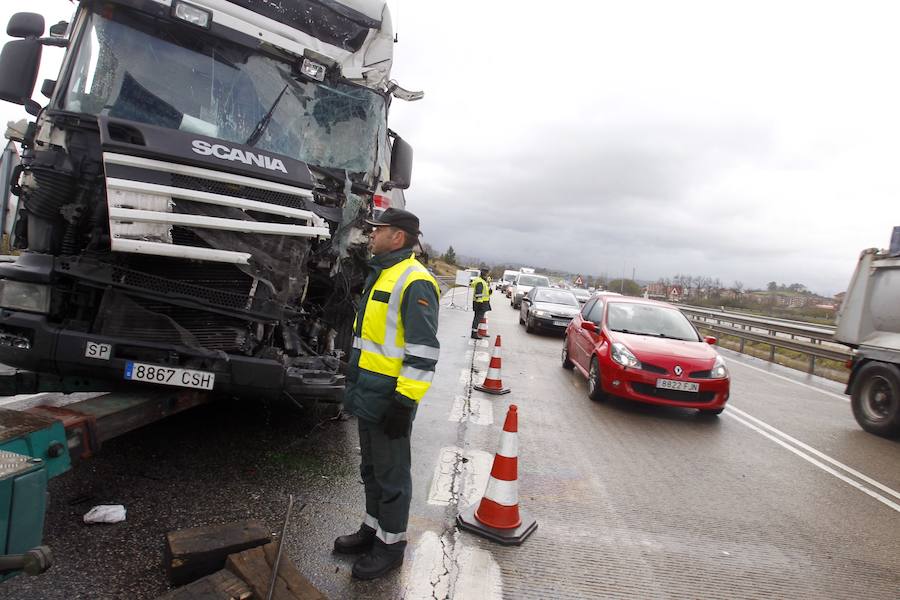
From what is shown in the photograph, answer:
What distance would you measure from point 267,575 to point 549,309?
1421 cm

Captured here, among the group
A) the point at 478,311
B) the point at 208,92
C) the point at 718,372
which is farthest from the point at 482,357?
the point at 208,92

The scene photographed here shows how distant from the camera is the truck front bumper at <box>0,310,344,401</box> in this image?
11.4 feet

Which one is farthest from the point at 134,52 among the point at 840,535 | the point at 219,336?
the point at 840,535

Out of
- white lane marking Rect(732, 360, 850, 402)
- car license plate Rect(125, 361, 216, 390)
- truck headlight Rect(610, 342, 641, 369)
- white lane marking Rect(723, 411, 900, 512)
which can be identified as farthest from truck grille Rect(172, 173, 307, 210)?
white lane marking Rect(732, 360, 850, 402)

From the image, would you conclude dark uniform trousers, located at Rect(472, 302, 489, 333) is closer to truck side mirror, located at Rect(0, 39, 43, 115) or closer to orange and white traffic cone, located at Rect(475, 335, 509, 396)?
orange and white traffic cone, located at Rect(475, 335, 509, 396)

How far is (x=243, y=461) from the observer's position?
4324mm

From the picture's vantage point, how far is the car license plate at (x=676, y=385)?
7062 millimetres

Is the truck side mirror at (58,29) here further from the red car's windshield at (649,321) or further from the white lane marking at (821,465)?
the white lane marking at (821,465)

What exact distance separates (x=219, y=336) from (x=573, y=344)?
7119 millimetres

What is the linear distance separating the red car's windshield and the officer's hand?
5.86 m

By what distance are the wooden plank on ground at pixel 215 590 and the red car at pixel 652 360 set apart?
226 inches

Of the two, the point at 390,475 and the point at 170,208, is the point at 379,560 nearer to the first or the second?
the point at 390,475

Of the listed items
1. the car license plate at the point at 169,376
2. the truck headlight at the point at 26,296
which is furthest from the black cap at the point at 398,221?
the truck headlight at the point at 26,296

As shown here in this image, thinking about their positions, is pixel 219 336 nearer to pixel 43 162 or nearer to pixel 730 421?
pixel 43 162
